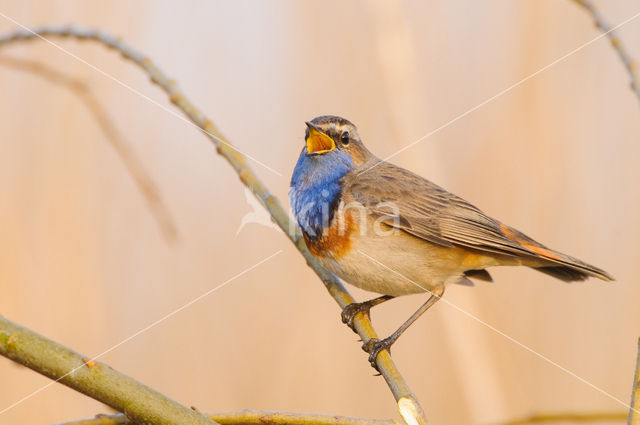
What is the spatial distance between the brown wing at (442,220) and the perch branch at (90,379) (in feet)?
5.63

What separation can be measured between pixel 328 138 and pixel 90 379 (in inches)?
77.8

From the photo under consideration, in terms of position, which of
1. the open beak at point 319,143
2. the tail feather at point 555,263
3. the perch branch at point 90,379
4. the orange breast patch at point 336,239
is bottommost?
the perch branch at point 90,379

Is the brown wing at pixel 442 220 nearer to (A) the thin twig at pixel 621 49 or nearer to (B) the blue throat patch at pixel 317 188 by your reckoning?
(B) the blue throat patch at pixel 317 188

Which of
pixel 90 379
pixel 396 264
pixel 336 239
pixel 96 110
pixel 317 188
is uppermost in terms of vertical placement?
pixel 96 110

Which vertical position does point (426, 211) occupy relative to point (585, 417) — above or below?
above

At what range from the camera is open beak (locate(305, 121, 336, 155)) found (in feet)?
10.4

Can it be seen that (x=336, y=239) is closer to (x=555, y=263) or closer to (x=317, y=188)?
(x=317, y=188)

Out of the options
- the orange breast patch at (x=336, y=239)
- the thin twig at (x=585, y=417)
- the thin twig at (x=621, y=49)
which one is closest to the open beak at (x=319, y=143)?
the orange breast patch at (x=336, y=239)

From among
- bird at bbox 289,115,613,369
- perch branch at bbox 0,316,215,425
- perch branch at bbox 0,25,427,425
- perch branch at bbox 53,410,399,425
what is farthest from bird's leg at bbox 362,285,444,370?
perch branch at bbox 0,316,215,425

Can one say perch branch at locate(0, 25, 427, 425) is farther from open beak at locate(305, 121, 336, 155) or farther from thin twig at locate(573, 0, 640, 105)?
thin twig at locate(573, 0, 640, 105)

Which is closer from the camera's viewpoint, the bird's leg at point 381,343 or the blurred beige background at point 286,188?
the bird's leg at point 381,343

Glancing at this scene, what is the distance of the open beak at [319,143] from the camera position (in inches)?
125

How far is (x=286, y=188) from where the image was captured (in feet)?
14.7

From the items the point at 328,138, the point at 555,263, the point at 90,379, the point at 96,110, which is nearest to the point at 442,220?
the point at 555,263
